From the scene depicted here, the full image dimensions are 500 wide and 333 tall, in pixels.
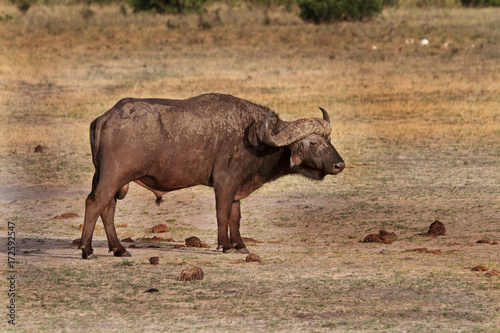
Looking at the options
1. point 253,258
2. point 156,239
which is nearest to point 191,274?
point 253,258

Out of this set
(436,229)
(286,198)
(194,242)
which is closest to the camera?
(194,242)

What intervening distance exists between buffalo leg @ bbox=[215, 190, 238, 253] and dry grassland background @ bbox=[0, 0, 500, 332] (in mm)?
216

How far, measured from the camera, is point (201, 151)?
29.6ft

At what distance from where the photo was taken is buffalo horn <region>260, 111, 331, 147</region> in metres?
8.95

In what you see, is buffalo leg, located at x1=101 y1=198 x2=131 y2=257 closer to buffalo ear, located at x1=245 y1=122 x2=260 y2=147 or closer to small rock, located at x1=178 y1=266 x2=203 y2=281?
small rock, located at x1=178 y1=266 x2=203 y2=281

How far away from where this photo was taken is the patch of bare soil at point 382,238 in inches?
392

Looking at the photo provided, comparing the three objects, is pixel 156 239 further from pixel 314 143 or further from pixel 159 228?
pixel 314 143

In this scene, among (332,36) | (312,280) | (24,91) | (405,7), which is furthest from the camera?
(405,7)

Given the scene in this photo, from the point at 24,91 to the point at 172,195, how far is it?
13200 millimetres

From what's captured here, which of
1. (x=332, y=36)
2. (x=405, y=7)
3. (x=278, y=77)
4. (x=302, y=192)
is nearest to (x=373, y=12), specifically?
(x=332, y=36)

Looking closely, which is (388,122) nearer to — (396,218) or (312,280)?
(396,218)

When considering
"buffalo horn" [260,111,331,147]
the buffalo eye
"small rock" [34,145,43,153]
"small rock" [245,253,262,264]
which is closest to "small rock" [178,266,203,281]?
"small rock" [245,253,262,264]

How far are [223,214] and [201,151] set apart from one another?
68cm

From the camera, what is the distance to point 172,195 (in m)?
13.1
